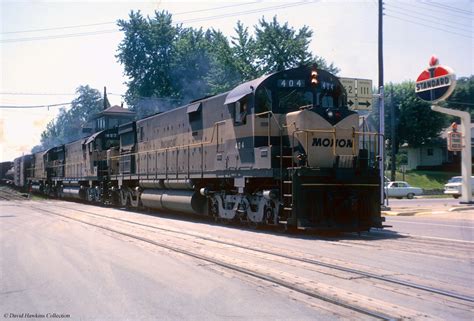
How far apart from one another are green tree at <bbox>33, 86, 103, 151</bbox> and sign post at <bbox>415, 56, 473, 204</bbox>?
7171cm

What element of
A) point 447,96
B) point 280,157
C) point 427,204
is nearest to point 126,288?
point 280,157

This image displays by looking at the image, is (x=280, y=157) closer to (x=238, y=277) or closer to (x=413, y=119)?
(x=238, y=277)

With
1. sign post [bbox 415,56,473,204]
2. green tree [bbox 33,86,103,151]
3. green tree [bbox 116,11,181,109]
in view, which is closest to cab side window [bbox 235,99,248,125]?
sign post [bbox 415,56,473,204]

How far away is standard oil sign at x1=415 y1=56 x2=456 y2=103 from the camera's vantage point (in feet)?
70.1

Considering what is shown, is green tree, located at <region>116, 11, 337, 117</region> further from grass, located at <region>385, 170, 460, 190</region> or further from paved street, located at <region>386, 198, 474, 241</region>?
paved street, located at <region>386, 198, 474, 241</region>

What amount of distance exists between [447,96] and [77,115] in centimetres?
9003

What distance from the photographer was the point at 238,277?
724 centimetres

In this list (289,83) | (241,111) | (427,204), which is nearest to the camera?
(289,83)

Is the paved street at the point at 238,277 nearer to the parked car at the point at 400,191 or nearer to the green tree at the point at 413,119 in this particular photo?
the parked car at the point at 400,191

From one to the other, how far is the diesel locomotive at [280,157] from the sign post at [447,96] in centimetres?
884

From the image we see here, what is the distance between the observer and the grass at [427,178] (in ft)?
173

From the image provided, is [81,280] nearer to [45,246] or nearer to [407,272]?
[45,246]

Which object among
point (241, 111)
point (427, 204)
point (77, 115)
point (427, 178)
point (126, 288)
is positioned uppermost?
point (77, 115)

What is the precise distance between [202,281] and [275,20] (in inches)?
1564
